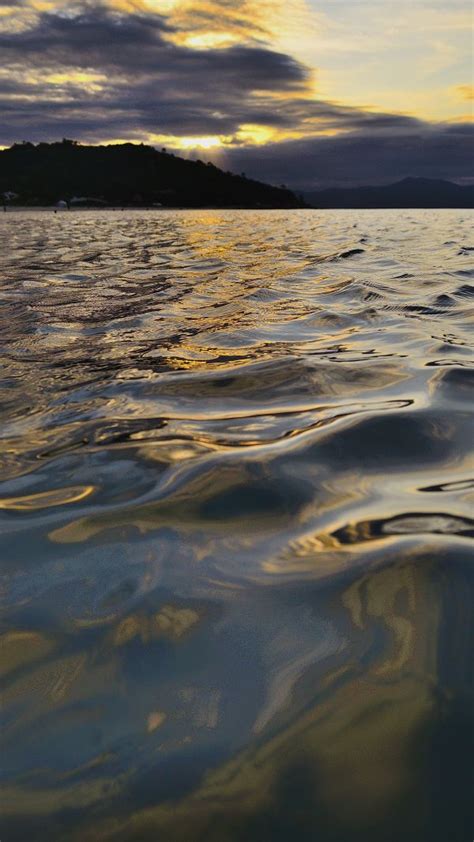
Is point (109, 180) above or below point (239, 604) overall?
above

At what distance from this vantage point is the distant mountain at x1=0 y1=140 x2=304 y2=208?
146375 millimetres

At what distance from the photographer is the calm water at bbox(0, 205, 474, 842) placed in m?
1.04

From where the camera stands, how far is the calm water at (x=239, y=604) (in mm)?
1044

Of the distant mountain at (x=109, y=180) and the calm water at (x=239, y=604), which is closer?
the calm water at (x=239, y=604)

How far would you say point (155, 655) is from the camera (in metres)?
1.41

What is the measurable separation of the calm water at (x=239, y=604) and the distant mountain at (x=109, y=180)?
141804 mm

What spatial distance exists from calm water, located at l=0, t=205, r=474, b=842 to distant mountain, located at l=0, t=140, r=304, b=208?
14180 cm

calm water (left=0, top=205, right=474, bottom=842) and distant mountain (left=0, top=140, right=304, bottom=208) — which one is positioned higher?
distant mountain (left=0, top=140, right=304, bottom=208)

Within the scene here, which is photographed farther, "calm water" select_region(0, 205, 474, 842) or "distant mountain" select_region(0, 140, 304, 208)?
"distant mountain" select_region(0, 140, 304, 208)

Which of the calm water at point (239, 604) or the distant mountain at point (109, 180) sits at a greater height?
the distant mountain at point (109, 180)

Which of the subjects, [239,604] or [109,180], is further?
[109,180]

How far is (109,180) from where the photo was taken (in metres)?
168

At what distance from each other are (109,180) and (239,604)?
18291 cm

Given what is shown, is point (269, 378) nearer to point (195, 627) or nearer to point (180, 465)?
point (180, 465)
